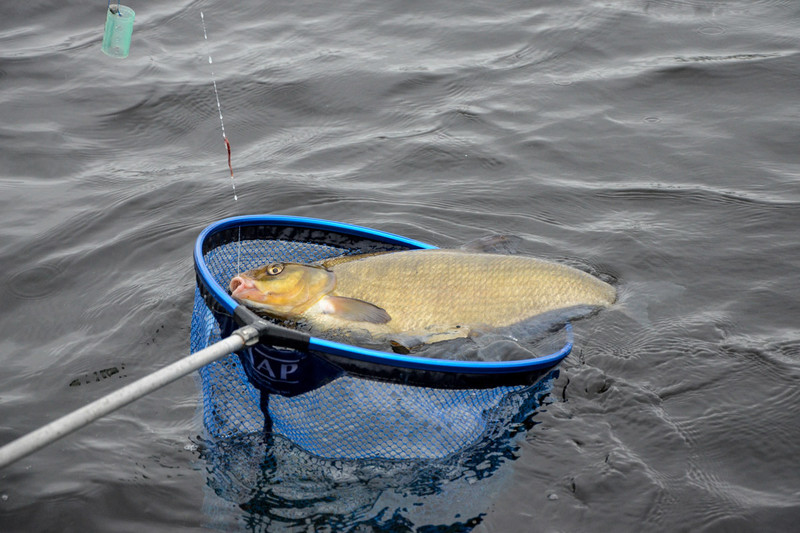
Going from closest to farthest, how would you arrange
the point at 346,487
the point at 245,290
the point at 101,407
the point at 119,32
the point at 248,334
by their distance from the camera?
1. the point at 101,407
2. the point at 248,334
3. the point at 346,487
4. the point at 245,290
5. the point at 119,32

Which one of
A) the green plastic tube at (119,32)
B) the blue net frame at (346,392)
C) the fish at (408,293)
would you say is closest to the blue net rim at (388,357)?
the blue net frame at (346,392)

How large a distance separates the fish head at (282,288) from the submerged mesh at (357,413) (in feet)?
0.78

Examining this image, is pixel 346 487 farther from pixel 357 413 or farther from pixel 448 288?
pixel 448 288

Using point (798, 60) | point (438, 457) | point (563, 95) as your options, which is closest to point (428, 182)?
point (563, 95)

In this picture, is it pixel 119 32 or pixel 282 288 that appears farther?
pixel 119 32

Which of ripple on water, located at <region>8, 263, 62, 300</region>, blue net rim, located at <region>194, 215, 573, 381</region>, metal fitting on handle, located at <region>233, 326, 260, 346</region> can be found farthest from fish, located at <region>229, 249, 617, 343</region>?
ripple on water, located at <region>8, 263, 62, 300</region>

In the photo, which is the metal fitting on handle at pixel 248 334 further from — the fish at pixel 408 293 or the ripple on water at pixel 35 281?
the ripple on water at pixel 35 281

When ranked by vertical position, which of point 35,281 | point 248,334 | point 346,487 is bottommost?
point 35,281

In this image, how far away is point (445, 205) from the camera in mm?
5977

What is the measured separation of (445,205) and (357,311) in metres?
2.42

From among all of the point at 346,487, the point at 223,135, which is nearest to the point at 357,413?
the point at 346,487

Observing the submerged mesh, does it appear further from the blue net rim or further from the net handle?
the net handle

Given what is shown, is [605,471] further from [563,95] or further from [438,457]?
[563,95]

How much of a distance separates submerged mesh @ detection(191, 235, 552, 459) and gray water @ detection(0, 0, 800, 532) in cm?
15
